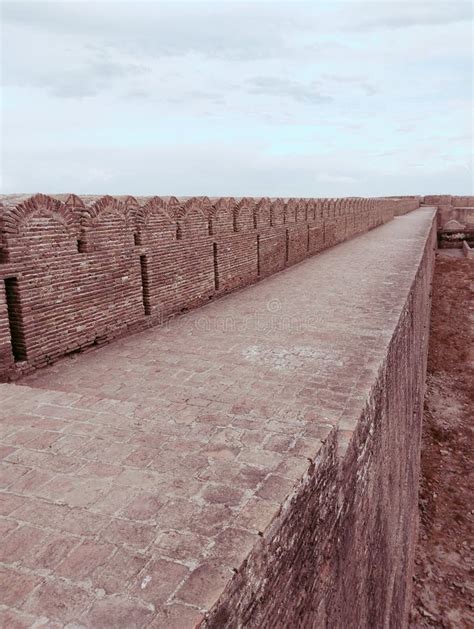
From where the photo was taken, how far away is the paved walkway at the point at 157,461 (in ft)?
5.60

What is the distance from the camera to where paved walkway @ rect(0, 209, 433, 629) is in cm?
171

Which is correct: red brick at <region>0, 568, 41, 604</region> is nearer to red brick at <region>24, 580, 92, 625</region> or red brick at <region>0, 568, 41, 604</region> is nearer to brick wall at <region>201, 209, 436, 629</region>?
red brick at <region>24, 580, 92, 625</region>

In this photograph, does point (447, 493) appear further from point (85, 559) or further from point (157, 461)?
point (85, 559)

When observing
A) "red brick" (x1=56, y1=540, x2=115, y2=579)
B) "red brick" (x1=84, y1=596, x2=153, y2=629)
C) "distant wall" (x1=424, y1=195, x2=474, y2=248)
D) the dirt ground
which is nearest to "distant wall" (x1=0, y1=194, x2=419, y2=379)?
"red brick" (x1=56, y1=540, x2=115, y2=579)

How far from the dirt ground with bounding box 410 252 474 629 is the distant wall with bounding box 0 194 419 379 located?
15.9 ft

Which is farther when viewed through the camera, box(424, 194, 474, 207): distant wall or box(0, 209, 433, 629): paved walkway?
box(424, 194, 474, 207): distant wall

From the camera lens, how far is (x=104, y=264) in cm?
525

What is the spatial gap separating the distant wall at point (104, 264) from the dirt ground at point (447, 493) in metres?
4.84

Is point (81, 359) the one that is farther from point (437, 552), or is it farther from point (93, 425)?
point (437, 552)

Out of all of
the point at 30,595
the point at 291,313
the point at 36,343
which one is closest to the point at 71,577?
the point at 30,595

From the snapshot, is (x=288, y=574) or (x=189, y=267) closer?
(x=288, y=574)

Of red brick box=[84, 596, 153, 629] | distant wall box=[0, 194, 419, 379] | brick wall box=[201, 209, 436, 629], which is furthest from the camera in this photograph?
distant wall box=[0, 194, 419, 379]

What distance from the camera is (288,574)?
2258 millimetres

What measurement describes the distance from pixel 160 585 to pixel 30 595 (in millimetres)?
447
